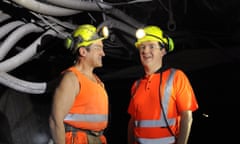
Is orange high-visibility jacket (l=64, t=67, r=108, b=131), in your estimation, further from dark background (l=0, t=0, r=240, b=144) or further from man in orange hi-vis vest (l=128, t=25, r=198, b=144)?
dark background (l=0, t=0, r=240, b=144)

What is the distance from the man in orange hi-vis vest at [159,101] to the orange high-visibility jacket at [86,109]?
1.08 feet

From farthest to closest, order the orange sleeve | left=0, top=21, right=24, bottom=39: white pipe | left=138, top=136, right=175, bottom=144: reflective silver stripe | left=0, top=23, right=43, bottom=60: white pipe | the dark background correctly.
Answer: the dark background < left=0, top=21, right=24, bottom=39: white pipe < left=0, top=23, right=43, bottom=60: white pipe < left=138, top=136, right=175, bottom=144: reflective silver stripe < the orange sleeve

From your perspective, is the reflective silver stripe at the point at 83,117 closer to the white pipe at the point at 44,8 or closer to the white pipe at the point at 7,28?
the white pipe at the point at 44,8

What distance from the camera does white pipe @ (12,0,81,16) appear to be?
111 inches

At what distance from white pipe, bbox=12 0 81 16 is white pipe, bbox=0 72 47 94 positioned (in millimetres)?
698

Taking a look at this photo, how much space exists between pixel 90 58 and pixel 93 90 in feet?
0.99

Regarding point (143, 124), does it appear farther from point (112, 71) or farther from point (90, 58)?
point (112, 71)

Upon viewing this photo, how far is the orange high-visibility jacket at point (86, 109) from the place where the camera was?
2.83 meters

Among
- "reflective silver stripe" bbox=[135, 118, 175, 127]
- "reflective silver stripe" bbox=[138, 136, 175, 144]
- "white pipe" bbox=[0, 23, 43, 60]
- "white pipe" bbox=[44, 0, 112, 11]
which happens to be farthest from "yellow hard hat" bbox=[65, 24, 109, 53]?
"reflective silver stripe" bbox=[138, 136, 175, 144]

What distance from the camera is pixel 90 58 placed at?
9.77 ft


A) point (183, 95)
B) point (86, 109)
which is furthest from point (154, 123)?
point (86, 109)

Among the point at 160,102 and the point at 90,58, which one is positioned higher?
the point at 90,58

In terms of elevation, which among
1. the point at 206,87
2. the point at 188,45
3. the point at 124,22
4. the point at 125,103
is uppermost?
the point at 124,22

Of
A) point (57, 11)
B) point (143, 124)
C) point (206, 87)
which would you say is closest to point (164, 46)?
point (143, 124)
